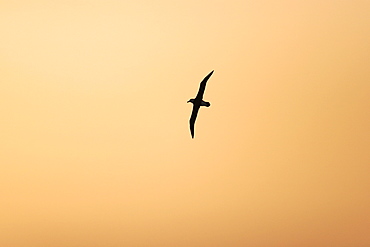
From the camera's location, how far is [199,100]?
10.5 meters

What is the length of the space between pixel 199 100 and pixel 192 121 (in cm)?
70

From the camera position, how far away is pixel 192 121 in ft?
36.3
